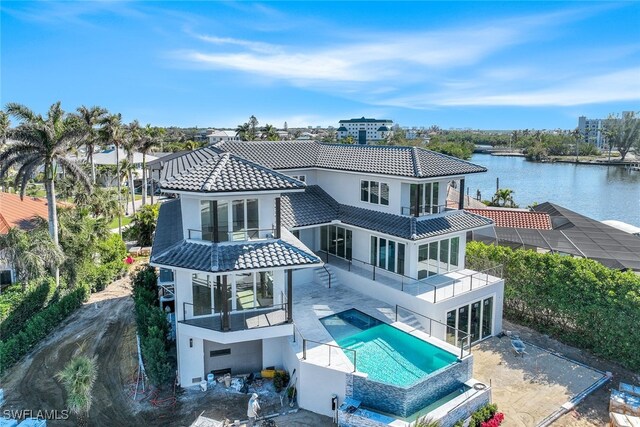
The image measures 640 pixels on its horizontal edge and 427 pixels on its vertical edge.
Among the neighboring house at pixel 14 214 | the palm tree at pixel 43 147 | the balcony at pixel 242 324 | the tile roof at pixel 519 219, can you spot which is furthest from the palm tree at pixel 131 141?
the tile roof at pixel 519 219

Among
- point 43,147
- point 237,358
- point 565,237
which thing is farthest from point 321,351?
point 565,237

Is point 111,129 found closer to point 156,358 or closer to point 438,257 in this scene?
point 156,358

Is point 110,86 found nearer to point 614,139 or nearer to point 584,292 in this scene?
point 584,292

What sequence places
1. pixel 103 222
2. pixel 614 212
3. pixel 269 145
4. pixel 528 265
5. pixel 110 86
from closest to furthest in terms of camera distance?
1. pixel 528 265
2. pixel 269 145
3. pixel 103 222
4. pixel 110 86
5. pixel 614 212

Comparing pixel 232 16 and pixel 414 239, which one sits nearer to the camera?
pixel 414 239

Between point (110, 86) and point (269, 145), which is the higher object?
point (110, 86)

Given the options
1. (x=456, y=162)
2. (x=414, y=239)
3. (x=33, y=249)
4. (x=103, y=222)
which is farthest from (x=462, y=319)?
(x=103, y=222)

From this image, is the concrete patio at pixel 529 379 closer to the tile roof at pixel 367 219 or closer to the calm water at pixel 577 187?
the tile roof at pixel 367 219
